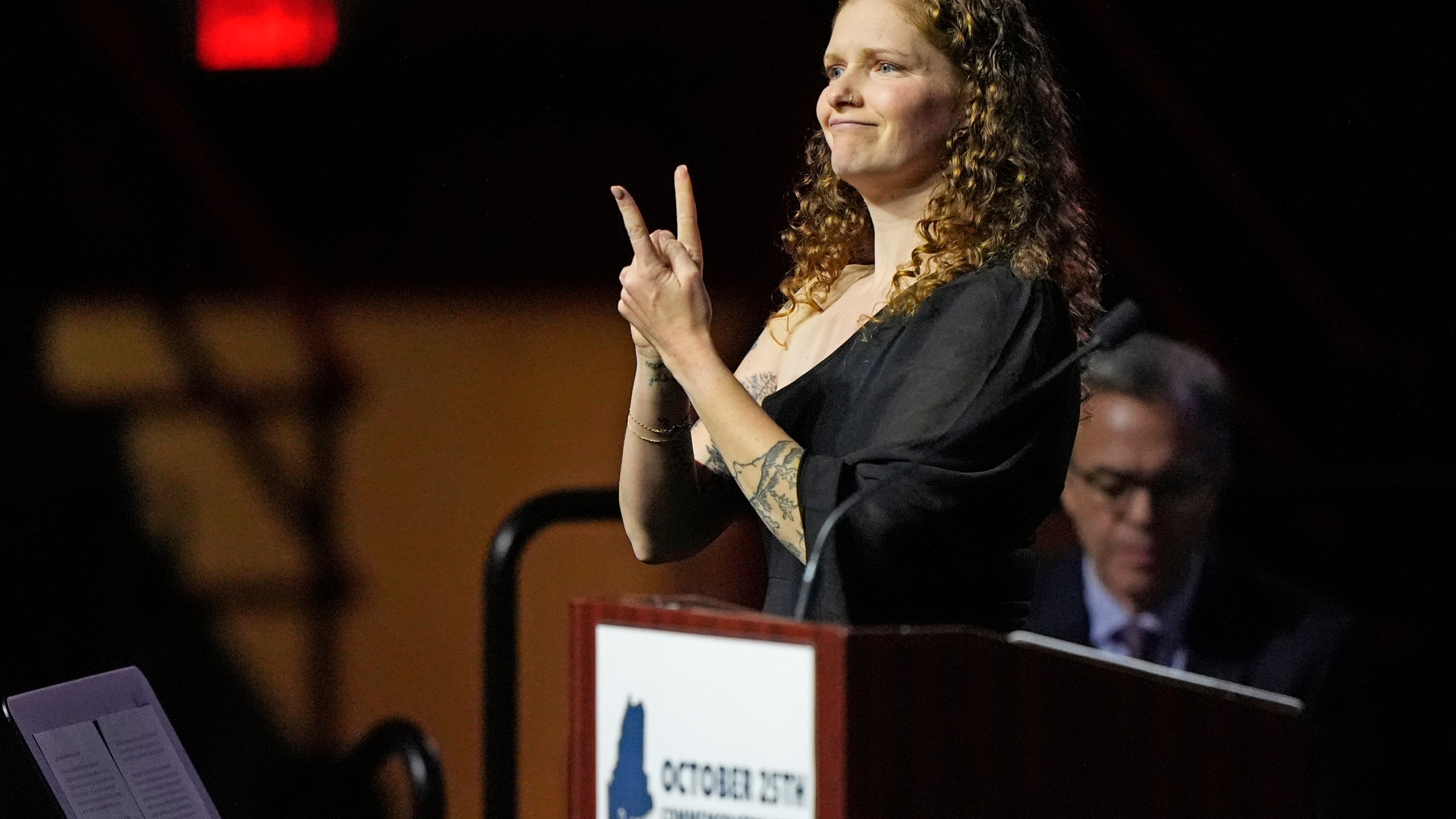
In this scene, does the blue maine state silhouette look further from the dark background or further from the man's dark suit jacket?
the dark background

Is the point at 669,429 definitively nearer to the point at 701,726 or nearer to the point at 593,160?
the point at 701,726

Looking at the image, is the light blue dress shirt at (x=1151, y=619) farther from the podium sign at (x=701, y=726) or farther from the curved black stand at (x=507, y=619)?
the podium sign at (x=701, y=726)

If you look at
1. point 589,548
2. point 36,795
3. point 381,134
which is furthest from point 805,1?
point 36,795

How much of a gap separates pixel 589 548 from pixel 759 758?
2700 millimetres

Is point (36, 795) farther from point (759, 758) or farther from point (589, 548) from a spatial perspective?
point (589, 548)

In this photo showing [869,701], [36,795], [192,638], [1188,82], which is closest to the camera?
[869,701]

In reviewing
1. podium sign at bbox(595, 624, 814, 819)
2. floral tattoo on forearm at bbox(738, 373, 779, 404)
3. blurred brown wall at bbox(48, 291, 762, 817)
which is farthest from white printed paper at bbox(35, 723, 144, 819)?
blurred brown wall at bbox(48, 291, 762, 817)

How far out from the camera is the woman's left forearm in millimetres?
1423

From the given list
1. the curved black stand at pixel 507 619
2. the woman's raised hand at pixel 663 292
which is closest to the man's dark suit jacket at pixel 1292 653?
the curved black stand at pixel 507 619

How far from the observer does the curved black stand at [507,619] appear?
84.8 inches

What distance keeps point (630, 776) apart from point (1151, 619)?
4.68 feet

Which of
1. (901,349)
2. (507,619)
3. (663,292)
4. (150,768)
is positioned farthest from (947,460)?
(507,619)

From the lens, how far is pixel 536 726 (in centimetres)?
373

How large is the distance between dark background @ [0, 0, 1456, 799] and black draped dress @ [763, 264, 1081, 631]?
63.3 inches
